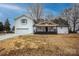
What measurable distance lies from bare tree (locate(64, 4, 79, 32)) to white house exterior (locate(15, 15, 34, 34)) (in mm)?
464

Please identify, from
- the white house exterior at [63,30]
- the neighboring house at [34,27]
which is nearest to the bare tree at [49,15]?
the neighboring house at [34,27]

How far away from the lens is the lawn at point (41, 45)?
300 centimetres

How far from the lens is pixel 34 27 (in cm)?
307

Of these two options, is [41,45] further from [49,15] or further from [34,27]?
[49,15]

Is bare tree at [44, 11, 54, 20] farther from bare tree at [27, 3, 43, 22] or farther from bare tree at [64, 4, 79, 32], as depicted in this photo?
bare tree at [64, 4, 79, 32]

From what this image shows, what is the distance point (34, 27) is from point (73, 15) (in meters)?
0.52

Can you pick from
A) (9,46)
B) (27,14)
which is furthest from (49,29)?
(9,46)

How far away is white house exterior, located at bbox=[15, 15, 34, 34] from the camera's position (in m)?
3.03

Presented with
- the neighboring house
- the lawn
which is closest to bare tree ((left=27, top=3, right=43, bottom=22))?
the neighboring house

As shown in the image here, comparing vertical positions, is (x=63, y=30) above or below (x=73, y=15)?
below

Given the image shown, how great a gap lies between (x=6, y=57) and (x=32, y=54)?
33 cm

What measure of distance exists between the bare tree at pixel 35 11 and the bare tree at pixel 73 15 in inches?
12.6

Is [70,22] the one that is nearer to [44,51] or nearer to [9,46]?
[44,51]

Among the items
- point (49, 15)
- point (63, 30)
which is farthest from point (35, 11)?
point (63, 30)
